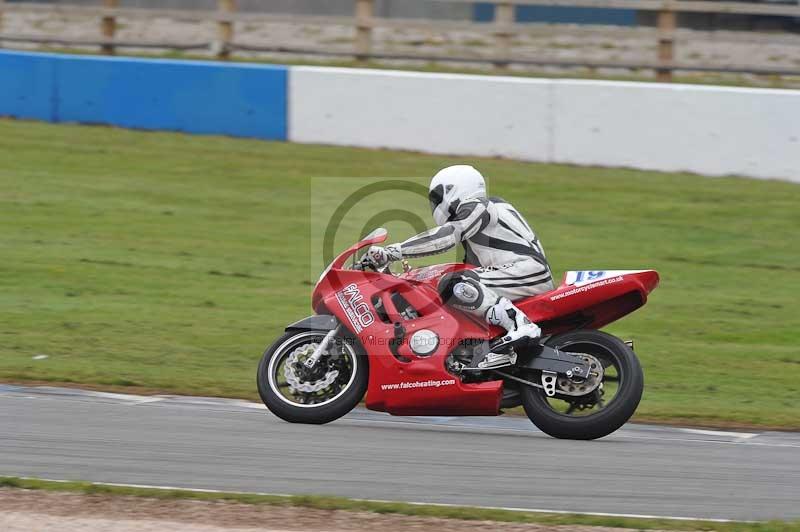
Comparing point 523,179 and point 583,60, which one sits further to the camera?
point 583,60

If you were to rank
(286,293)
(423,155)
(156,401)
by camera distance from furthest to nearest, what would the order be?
(423,155), (286,293), (156,401)

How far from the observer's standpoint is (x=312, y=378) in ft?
25.7

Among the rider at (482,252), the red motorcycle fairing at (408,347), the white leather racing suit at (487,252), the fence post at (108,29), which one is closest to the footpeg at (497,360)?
the rider at (482,252)

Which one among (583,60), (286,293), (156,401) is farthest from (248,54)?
(156,401)

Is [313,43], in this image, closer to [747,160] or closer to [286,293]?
[747,160]

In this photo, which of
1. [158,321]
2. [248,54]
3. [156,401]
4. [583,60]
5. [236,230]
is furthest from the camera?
[248,54]

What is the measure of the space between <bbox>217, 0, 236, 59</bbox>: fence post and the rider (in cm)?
1391

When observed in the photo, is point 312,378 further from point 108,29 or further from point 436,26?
point 108,29

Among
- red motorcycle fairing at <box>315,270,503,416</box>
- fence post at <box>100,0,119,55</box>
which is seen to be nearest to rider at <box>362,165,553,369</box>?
red motorcycle fairing at <box>315,270,503,416</box>

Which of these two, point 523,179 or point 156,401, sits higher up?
point 523,179

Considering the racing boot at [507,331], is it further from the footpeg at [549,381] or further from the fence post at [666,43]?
the fence post at [666,43]

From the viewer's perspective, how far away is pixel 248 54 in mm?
23344

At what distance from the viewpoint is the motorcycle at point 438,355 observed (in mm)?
7559

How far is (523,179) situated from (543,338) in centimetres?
903
